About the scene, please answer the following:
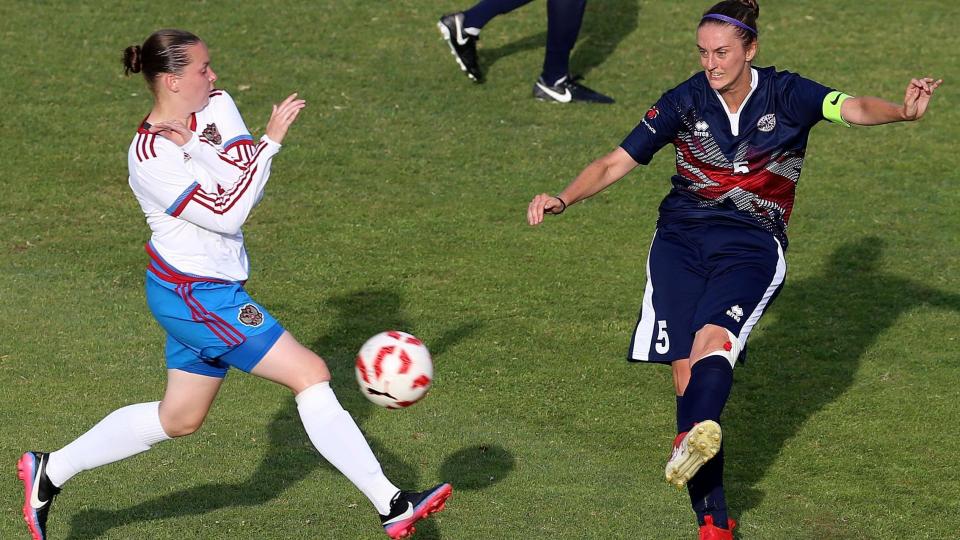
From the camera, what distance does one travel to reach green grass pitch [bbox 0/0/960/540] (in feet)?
21.2

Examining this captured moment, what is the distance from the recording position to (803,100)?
5945 millimetres

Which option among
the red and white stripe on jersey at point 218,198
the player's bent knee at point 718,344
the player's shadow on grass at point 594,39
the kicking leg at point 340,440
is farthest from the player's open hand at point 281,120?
the player's shadow on grass at point 594,39

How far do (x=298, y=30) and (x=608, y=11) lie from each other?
311 centimetres

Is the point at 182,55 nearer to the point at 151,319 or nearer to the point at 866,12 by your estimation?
the point at 151,319

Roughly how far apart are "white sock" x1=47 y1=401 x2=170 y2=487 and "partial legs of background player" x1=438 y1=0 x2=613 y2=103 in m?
6.58

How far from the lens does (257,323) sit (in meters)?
5.49

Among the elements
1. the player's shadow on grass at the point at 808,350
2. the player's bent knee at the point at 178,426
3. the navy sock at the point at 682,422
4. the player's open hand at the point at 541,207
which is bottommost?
the player's shadow on grass at the point at 808,350

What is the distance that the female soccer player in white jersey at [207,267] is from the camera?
5375mm

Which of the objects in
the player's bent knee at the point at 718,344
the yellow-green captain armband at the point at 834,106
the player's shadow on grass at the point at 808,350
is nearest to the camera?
the player's bent knee at the point at 718,344

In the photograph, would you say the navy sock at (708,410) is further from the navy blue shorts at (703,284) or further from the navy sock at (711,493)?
the navy blue shorts at (703,284)

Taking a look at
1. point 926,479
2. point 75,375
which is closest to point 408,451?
point 75,375

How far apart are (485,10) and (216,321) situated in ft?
22.3

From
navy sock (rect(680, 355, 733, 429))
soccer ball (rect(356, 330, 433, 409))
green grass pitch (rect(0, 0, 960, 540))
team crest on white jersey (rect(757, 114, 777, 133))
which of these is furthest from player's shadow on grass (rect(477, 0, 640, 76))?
navy sock (rect(680, 355, 733, 429))

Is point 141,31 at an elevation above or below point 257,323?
below
